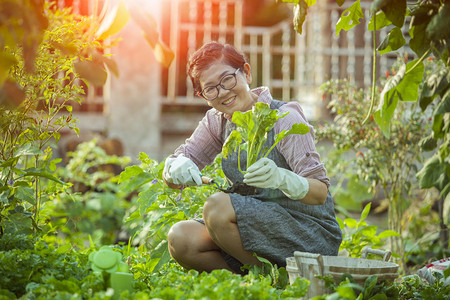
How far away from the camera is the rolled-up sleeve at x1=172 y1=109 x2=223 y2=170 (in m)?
2.53

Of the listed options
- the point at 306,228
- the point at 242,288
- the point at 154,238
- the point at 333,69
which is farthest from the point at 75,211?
the point at 333,69

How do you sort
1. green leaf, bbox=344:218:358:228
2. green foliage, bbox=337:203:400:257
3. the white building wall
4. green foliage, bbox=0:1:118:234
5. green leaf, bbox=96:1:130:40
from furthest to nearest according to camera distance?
the white building wall < green leaf, bbox=344:218:358:228 < green foliage, bbox=337:203:400:257 < green foliage, bbox=0:1:118:234 < green leaf, bbox=96:1:130:40

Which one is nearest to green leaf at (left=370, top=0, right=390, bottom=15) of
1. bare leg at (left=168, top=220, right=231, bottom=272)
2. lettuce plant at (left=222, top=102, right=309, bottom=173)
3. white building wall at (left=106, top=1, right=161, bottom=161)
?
lettuce plant at (left=222, top=102, right=309, bottom=173)

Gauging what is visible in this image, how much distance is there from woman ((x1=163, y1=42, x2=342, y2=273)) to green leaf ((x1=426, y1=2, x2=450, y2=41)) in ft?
2.45

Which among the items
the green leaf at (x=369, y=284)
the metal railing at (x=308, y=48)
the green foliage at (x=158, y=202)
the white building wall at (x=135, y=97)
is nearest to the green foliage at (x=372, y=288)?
the green leaf at (x=369, y=284)

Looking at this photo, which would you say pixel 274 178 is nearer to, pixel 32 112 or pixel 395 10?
pixel 395 10

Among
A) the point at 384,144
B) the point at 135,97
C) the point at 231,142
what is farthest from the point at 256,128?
the point at 135,97

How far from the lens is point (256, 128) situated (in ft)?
6.57

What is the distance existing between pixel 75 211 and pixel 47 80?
6.06 ft

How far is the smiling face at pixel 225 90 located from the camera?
2.30 metres

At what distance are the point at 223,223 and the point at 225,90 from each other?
574 millimetres

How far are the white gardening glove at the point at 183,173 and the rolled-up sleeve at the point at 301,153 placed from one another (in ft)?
1.20

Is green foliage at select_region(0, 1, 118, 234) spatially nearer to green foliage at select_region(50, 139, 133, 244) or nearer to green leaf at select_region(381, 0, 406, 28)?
green leaf at select_region(381, 0, 406, 28)

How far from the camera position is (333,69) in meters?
6.45
